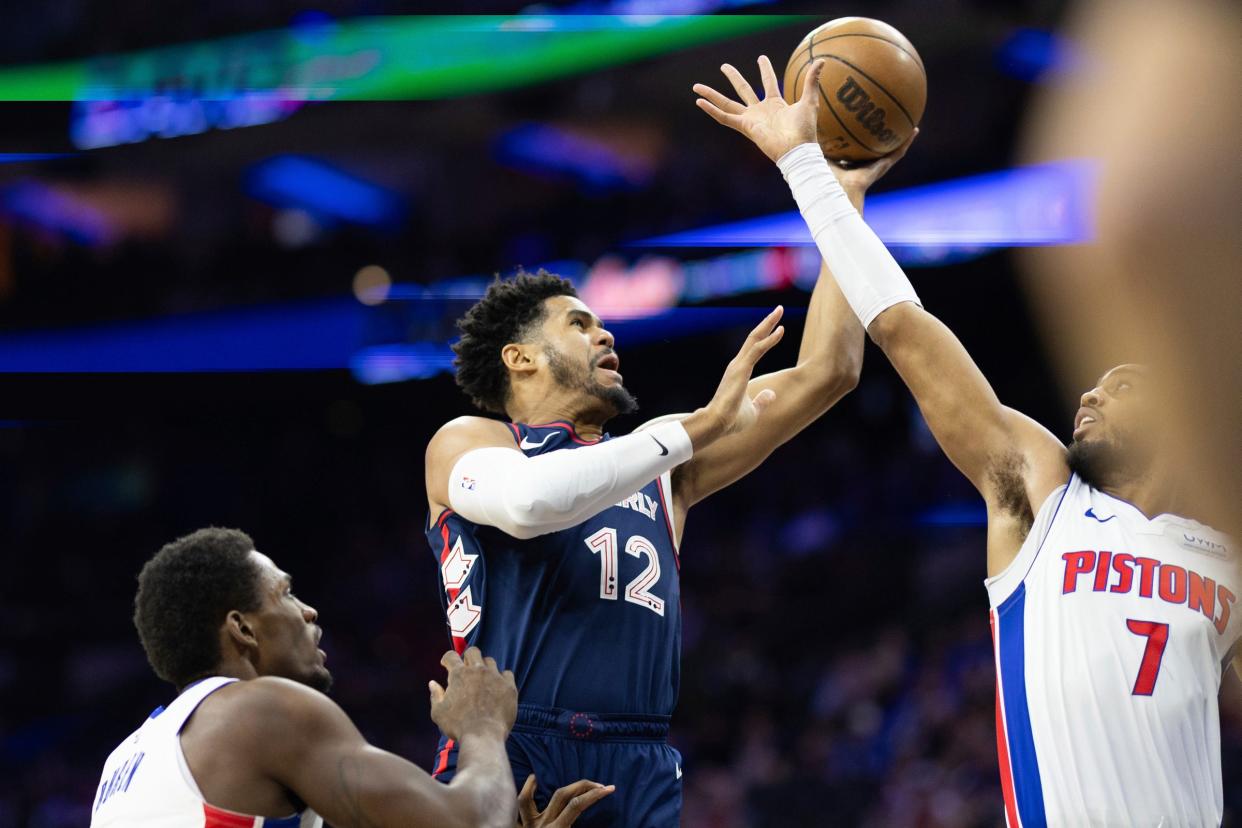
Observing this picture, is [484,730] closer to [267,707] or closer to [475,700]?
[475,700]

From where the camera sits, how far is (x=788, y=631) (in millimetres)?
11328

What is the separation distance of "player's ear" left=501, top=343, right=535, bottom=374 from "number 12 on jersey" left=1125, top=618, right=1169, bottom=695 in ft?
6.16

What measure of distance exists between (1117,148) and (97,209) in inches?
498

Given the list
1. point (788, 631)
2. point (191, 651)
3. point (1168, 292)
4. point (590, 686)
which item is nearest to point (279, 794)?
point (191, 651)

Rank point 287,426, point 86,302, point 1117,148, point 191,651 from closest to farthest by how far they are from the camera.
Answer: point 1117,148, point 191,651, point 86,302, point 287,426

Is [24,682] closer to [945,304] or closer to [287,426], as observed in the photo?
[287,426]

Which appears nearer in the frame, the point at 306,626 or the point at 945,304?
the point at 306,626

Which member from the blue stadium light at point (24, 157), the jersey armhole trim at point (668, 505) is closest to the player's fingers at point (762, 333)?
the jersey armhole trim at point (668, 505)

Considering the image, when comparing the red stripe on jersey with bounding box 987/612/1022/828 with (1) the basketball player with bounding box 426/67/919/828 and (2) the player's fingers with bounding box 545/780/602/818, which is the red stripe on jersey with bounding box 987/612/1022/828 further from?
(2) the player's fingers with bounding box 545/780/602/818

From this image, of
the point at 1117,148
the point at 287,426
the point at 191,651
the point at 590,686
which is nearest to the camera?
the point at 1117,148

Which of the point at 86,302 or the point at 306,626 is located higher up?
the point at 86,302

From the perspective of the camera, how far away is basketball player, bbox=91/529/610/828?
114 inches

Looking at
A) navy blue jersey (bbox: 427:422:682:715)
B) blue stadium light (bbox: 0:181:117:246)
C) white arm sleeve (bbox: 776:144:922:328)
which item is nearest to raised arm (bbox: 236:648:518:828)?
navy blue jersey (bbox: 427:422:682:715)

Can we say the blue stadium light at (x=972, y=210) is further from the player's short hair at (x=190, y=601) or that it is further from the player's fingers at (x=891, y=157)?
the player's short hair at (x=190, y=601)
